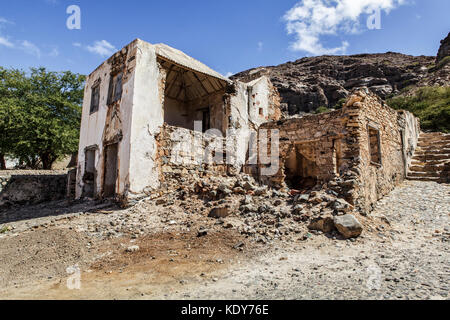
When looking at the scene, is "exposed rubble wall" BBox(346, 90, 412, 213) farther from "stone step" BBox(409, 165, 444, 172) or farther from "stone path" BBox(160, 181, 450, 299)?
"stone path" BBox(160, 181, 450, 299)

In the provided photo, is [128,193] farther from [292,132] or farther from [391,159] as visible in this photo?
[391,159]

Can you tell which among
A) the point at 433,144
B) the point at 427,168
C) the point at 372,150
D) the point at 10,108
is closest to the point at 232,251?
the point at 372,150

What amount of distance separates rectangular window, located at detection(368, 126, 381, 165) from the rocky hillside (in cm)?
3675

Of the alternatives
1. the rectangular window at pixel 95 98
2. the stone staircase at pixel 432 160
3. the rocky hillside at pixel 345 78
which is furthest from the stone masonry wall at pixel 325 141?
the rocky hillside at pixel 345 78

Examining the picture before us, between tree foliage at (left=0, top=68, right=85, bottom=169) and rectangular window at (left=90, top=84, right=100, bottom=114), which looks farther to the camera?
tree foliage at (left=0, top=68, right=85, bottom=169)

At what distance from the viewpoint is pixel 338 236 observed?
4887mm

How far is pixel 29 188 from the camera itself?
37.0ft

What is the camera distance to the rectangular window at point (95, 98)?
A: 10479mm

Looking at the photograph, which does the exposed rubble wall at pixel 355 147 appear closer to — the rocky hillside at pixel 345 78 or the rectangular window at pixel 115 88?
the rectangular window at pixel 115 88

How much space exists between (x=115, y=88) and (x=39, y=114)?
820 cm

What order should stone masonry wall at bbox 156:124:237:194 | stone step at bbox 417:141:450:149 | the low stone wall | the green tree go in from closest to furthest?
1. stone masonry wall at bbox 156:124:237:194
2. the low stone wall
3. stone step at bbox 417:141:450:149
4. the green tree

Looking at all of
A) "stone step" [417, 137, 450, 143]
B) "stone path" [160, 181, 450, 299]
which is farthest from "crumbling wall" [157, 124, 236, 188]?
"stone step" [417, 137, 450, 143]

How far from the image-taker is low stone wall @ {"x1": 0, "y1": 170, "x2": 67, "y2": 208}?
A: 35.1 ft

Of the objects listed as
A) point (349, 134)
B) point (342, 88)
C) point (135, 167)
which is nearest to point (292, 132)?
point (349, 134)
